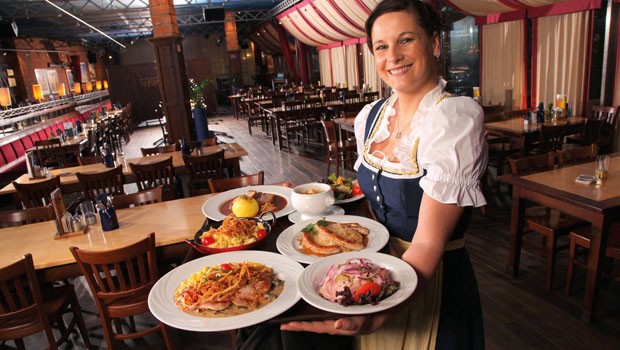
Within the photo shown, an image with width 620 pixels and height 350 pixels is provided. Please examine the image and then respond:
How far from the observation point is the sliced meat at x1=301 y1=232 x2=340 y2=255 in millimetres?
1127

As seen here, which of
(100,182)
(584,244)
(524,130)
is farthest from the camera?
(524,130)

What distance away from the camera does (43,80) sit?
16.1 meters

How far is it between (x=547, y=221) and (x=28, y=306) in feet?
10.6

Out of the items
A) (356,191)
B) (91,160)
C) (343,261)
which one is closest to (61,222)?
(356,191)

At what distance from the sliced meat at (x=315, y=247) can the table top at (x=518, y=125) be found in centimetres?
395

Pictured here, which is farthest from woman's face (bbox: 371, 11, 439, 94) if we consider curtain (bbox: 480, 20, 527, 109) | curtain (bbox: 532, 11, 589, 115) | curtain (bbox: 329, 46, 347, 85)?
curtain (bbox: 329, 46, 347, 85)

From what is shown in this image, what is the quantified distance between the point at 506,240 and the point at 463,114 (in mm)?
2927

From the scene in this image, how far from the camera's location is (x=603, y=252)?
2.32 m

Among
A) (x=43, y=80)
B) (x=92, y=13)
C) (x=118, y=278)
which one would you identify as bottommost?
(x=118, y=278)

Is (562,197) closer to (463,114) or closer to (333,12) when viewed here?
(463,114)

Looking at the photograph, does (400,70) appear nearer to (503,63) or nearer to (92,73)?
(503,63)

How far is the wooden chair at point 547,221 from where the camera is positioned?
8.93ft

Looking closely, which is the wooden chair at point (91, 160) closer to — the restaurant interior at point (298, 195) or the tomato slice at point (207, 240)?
the restaurant interior at point (298, 195)

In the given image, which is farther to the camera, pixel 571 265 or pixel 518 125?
pixel 518 125
